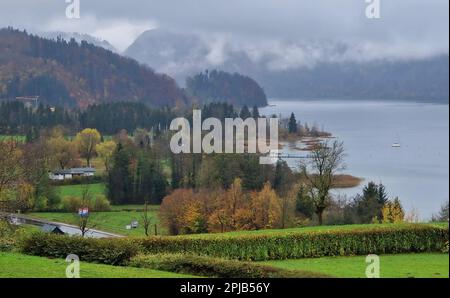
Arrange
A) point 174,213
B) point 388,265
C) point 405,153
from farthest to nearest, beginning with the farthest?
point 405,153 < point 174,213 < point 388,265

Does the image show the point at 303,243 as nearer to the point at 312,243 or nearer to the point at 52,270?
the point at 312,243

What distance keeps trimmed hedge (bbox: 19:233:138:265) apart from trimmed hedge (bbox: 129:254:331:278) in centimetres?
42

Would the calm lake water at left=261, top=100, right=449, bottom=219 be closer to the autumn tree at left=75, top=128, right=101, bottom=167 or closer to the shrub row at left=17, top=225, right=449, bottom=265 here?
the autumn tree at left=75, top=128, right=101, bottom=167

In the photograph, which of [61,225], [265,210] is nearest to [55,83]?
[61,225]

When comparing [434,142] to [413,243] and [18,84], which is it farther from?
[18,84]

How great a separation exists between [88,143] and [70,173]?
17.6m

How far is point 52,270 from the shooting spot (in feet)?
47.1

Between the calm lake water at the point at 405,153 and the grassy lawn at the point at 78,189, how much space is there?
2324 cm

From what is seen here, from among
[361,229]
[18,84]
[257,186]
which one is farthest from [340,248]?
[18,84]

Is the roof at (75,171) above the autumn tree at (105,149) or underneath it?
underneath

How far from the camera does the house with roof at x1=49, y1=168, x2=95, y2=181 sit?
69875 mm

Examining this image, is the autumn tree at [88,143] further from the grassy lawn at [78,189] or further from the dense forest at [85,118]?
the grassy lawn at [78,189]

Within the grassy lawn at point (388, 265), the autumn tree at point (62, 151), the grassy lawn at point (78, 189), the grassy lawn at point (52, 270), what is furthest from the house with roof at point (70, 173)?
the grassy lawn at point (52, 270)

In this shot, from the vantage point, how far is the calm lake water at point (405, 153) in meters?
62.4
